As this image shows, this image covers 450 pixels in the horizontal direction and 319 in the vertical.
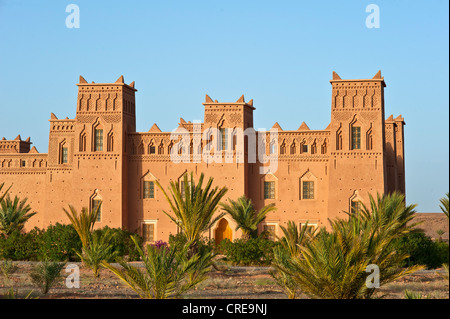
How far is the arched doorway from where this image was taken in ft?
101

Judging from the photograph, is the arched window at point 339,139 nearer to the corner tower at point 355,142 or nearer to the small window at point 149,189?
the corner tower at point 355,142

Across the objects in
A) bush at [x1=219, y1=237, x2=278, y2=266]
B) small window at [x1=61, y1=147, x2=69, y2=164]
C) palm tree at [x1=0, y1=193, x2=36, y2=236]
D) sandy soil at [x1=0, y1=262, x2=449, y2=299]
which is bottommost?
sandy soil at [x1=0, y1=262, x2=449, y2=299]

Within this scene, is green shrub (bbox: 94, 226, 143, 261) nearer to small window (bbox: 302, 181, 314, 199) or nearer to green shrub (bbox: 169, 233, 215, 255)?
green shrub (bbox: 169, 233, 215, 255)

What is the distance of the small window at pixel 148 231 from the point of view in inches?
1236

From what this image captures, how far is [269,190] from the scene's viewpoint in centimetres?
3088

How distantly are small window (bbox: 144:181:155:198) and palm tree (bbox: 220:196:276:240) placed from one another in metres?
4.79

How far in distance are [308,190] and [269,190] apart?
5.68 ft

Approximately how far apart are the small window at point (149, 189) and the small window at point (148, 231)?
1325 millimetres

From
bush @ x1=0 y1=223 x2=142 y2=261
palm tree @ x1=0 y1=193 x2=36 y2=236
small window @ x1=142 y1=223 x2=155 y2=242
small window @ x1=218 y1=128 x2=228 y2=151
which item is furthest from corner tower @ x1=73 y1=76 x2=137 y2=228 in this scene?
small window @ x1=218 y1=128 x2=228 y2=151

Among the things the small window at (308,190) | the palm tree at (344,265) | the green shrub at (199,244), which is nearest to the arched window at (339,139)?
the small window at (308,190)

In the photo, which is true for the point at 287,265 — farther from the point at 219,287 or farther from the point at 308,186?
the point at 308,186

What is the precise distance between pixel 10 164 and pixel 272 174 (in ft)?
44.8

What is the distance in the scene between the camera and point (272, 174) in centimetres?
3086
